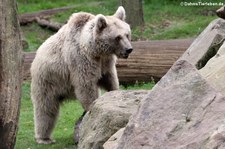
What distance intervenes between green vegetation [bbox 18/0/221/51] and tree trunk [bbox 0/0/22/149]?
8466 millimetres

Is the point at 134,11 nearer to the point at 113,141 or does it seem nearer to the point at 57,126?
the point at 57,126

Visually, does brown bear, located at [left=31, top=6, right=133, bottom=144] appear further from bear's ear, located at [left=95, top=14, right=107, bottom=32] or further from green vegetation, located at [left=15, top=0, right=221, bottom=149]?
green vegetation, located at [left=15, top=0, right=221, bottom=149]

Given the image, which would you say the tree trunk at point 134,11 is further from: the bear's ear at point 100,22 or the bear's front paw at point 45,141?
the bear's ear at point 100,22

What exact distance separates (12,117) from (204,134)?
3.09 m

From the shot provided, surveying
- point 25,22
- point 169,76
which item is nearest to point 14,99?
point 169,76

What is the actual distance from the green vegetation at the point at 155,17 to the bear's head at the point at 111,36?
761cm

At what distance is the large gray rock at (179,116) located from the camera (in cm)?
501

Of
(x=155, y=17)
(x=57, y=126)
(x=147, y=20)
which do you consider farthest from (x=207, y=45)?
(x=155, y=17)

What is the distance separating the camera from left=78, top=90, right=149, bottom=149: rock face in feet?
21.5

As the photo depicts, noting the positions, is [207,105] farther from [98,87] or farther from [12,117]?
[98,87]

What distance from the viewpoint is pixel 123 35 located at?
8250 mm

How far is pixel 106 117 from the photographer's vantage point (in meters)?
6.59

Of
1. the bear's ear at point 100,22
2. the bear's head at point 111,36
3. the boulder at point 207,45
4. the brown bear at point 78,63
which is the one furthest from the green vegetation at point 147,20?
the boulder at point 207,45

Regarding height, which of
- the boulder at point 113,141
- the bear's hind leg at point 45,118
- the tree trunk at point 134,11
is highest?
the boulder at point 113,141
